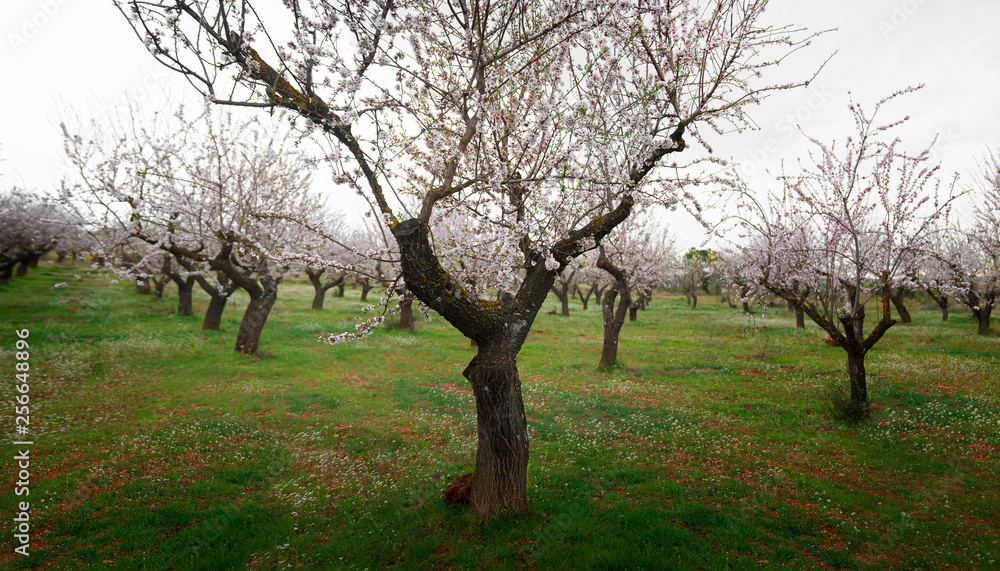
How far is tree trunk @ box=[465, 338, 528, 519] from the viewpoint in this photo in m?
6.40

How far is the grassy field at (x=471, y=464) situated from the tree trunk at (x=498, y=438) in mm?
378

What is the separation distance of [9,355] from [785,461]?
24.1 m

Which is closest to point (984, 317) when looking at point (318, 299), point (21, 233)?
point (318, 299)

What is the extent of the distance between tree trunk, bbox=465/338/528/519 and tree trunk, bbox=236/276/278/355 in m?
15.1

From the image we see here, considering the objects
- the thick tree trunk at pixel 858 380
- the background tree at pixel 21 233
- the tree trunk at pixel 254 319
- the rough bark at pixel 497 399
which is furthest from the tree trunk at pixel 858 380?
the background tree at pixel 21 233

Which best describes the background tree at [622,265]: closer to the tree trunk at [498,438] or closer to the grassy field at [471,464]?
the grassy field at [471,464]

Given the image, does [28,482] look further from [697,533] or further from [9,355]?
[9,355]

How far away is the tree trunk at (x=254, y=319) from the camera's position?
18.4 metres

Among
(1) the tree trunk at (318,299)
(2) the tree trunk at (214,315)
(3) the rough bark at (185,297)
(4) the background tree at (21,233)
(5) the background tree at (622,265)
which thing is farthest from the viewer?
(1) the tree trunk at (318,299)

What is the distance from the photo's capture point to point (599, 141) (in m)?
6.61

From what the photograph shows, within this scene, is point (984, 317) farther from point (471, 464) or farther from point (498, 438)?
point (498, 438)

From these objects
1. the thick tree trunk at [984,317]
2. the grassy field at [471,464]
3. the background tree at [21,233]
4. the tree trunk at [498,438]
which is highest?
the background tree at [21,233]

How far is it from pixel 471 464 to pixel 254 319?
14.2 meters

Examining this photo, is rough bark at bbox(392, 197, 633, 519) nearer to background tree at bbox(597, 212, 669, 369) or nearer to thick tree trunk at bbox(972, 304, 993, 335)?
background tree at bbox(597, 212, 669, 369)
